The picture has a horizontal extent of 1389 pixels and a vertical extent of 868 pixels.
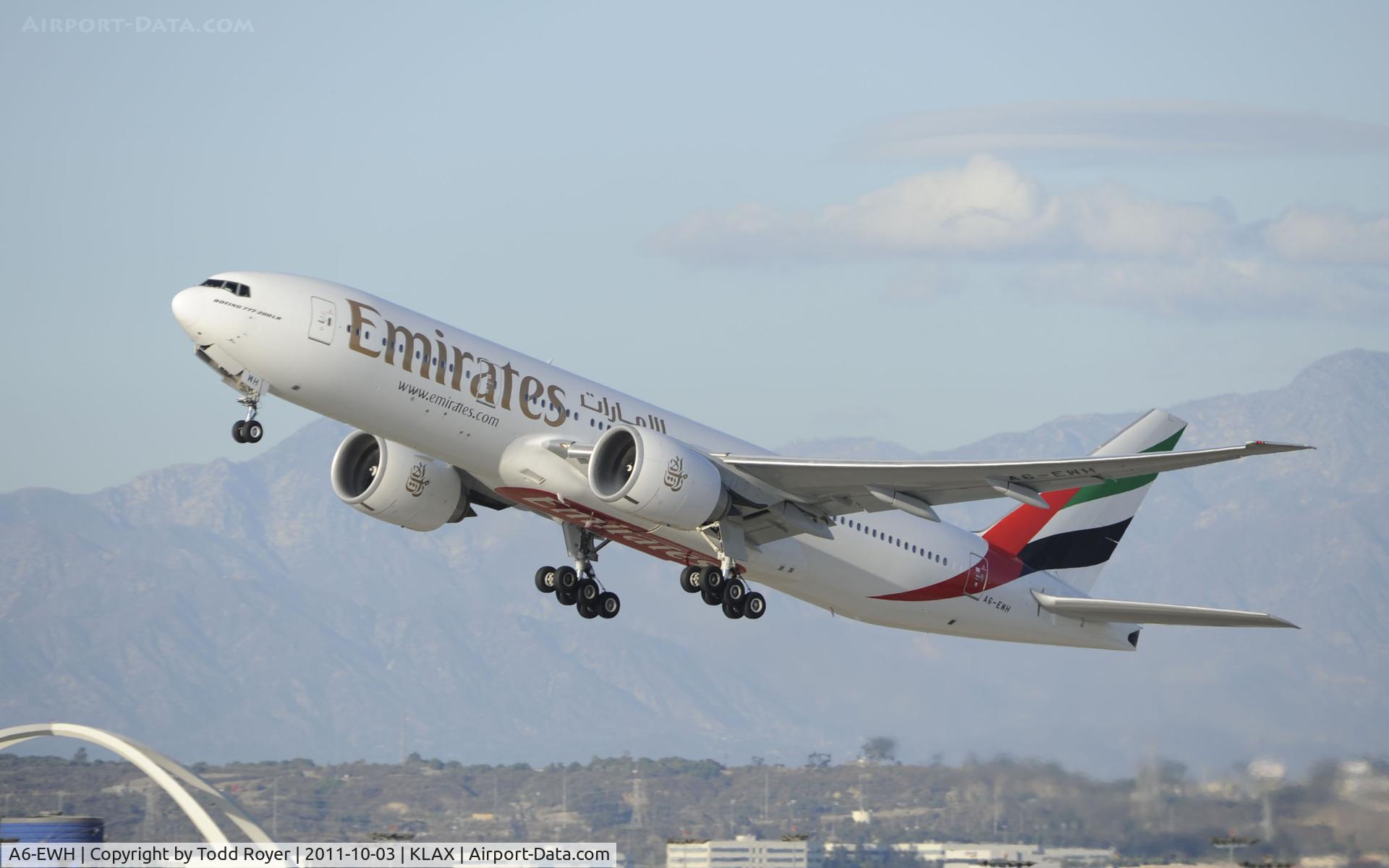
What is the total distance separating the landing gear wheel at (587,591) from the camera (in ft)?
125

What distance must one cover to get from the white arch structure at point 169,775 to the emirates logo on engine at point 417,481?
25.4m

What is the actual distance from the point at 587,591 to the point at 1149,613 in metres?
12.1

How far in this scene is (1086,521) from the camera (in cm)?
4372

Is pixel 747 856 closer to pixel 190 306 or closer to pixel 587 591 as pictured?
pixel 587 591

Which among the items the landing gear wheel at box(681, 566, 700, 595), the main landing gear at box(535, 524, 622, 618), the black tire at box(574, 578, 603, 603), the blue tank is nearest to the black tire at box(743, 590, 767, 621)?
the landing gear wheel at box(681, 566, 700, 595)

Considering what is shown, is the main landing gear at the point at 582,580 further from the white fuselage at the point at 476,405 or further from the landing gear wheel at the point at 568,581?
the white fuselage at the point at 476,405

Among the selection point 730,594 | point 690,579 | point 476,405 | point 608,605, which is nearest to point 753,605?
point 730,594

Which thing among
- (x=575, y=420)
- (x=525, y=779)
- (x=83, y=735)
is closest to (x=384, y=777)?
(x=525, y=779)

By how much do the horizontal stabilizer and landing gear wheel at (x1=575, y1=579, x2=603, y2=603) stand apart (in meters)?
10.2

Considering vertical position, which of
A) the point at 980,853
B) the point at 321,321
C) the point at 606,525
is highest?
the point at 321,321

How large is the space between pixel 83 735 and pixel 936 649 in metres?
63.2

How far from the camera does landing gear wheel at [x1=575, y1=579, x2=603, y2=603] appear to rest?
38.0 m

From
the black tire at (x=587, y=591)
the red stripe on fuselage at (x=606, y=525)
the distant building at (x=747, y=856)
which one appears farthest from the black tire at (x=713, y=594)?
the distant building at (x=747, y=856)

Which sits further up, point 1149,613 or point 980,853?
point 1149,613
